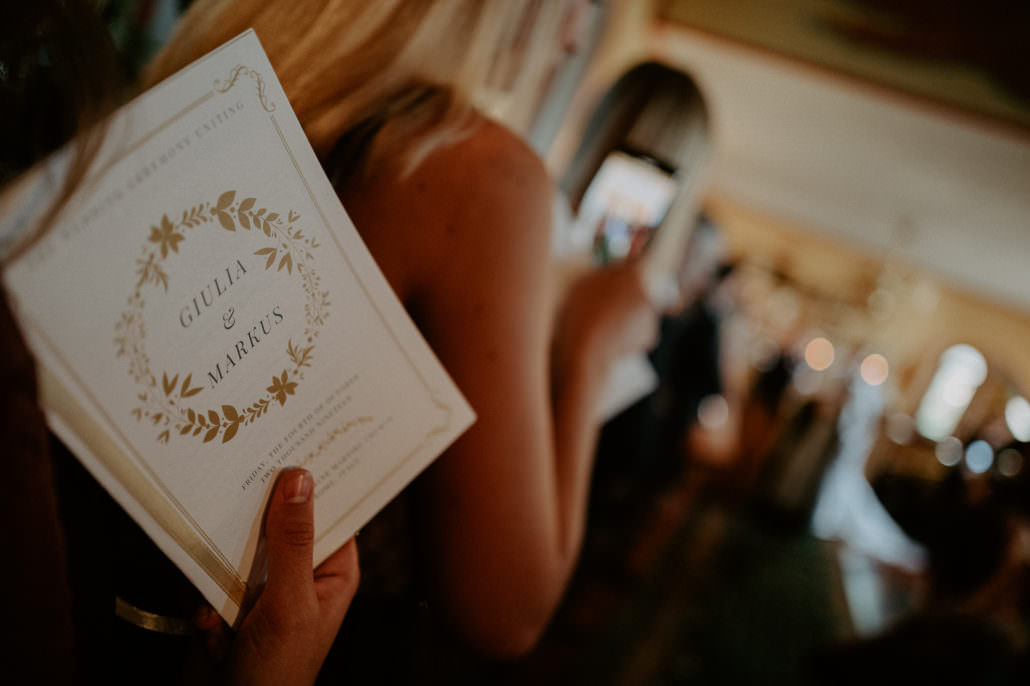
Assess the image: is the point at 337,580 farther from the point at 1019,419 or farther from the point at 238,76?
the point at 1019,419

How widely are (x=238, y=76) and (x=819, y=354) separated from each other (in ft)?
27.8

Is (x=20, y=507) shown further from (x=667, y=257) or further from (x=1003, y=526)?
(x=1003, y=526)

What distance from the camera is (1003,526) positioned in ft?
7.10

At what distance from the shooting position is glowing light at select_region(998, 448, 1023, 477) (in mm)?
1531

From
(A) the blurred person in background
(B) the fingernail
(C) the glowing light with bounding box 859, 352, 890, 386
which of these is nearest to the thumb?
(B) the fingernail

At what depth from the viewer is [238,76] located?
224mm

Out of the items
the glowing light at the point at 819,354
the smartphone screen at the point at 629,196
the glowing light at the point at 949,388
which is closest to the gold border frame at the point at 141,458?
the smartphone screen at the point at 629,196

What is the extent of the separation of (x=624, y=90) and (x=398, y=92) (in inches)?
15.5

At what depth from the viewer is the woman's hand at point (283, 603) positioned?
0.91ft

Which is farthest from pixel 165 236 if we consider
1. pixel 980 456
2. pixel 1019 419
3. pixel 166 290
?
pixel 980 456

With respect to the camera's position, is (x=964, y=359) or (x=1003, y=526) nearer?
(x=1003, y=526)

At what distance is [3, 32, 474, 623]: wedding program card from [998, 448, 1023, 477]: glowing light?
201 cm

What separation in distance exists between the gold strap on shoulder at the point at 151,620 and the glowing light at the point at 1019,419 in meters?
1.97

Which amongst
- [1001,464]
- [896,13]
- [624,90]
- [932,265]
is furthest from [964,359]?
[624,90]
